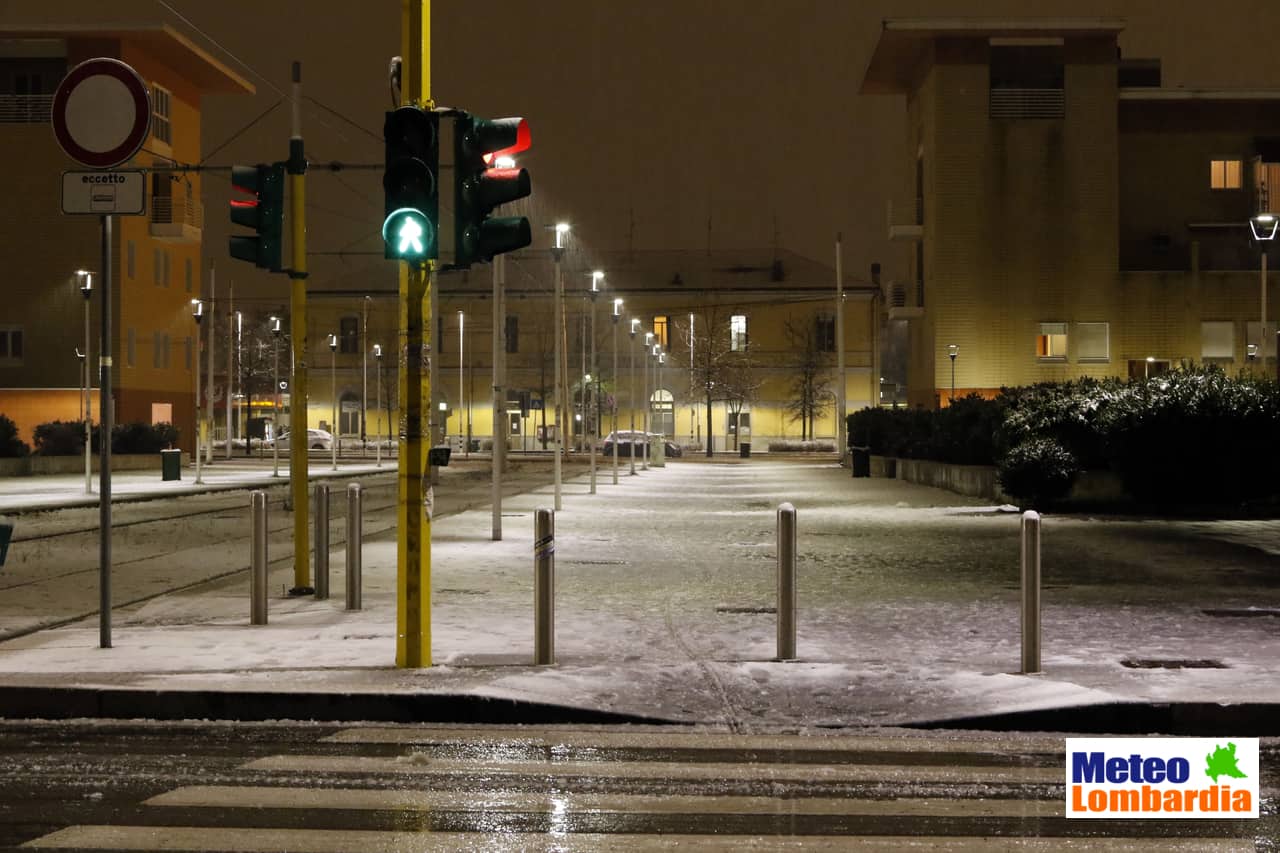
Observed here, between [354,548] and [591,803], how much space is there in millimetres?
6696

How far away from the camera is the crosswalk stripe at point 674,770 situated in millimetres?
7078

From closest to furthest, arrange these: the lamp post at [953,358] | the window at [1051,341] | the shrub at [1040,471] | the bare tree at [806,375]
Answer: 1. the shrub at [1040,471]
2. the lamp post at [953,358]
3. the window at [1051,341]
4. the bare tree at [806,375]

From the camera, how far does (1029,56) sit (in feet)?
200

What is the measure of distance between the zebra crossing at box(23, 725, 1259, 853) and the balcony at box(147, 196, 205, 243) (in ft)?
194

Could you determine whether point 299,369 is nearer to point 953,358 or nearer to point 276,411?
point 953,358

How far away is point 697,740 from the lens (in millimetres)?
7988

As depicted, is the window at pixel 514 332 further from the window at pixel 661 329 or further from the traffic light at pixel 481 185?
the traffic light at pixel 481 185

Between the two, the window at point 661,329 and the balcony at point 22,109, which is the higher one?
the balcony at point 22,109

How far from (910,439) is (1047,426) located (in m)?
18.1

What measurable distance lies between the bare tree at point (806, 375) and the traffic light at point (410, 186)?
256 feet

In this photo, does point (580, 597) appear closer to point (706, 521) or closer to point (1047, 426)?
point (706, 521)

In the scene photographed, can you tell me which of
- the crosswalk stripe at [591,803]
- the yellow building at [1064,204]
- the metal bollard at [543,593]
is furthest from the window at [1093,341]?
the crosswalk stripe at [591,803]

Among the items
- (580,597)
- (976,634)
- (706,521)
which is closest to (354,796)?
(976,634)

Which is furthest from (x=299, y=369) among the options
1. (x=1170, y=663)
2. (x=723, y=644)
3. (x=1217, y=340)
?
(x=1217, y=340)
